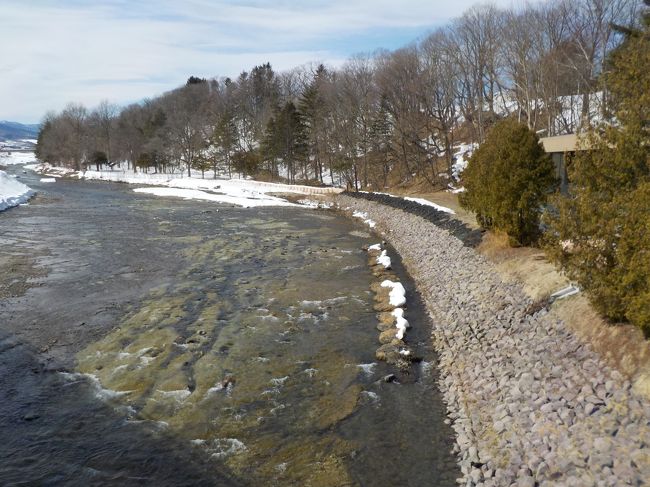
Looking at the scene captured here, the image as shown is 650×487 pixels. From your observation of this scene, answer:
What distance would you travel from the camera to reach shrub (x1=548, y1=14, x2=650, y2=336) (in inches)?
277

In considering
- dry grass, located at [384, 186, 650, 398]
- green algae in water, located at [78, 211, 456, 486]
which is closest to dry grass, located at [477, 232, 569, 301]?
dry grass, located at [384, 186, 650, 398]

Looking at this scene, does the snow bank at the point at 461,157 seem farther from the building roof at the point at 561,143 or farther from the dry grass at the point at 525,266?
the dry grass at the point at 525,266

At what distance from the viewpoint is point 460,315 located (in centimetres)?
1203

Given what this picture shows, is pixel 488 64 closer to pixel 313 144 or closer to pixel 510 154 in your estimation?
pixel 313 144

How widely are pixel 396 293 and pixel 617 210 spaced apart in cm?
768

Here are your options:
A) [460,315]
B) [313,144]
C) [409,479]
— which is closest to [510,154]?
[460,315]

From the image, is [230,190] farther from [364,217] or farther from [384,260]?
[384,260]

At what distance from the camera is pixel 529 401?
7.40 m

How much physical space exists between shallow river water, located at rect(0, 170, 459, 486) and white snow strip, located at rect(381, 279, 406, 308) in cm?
52

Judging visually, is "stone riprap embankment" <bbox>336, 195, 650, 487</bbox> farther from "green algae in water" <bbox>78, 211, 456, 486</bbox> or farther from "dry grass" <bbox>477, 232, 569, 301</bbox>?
"green algae in water" <bbox>78, 211, 456, 486</bbox>

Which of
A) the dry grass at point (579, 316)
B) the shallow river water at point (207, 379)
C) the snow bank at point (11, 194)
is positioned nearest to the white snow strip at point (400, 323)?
the shallow river water at point (207, 379)

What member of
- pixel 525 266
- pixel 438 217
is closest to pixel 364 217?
pixel 438 217

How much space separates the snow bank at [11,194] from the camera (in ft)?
121

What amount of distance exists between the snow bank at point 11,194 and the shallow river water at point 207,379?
2161cm
